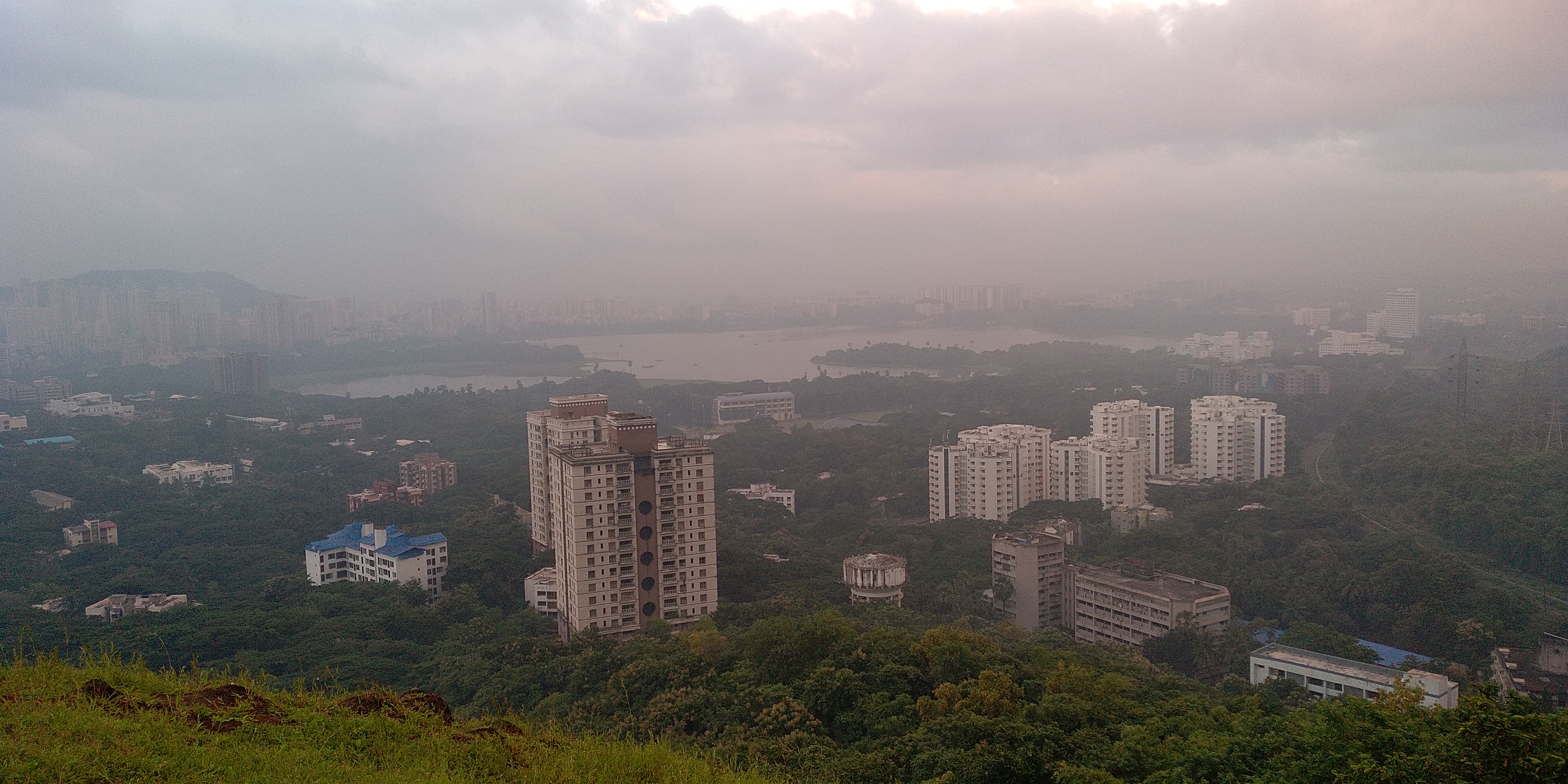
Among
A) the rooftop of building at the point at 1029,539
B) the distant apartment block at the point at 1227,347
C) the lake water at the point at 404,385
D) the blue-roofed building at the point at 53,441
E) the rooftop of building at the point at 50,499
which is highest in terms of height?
the distant apartment block at the point at 1227,347

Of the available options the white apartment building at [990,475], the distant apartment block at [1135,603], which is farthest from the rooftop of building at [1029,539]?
the white apartment building at [990,475]

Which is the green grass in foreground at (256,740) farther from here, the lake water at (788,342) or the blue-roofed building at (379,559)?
the lake water at (788,342)

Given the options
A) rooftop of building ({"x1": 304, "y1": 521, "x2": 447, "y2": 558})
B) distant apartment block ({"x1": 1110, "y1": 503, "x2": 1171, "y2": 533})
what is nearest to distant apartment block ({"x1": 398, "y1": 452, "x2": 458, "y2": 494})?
rooftop of building ({"x1": 304, "y1": 521, "x2": 447, "y2": 558})

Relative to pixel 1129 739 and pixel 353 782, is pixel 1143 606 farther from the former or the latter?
pixel 353 782

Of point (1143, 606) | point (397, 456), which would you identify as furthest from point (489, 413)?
point (1143, 606)

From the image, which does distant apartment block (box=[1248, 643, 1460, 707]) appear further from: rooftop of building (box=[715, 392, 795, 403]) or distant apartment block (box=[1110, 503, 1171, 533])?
rooftop of building (box=[715, 392, 795, 403])

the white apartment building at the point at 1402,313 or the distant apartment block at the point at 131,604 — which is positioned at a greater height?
the white apartment building at the point at 1402,313

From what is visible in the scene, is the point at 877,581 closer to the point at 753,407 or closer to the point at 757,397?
the point at 753,407
